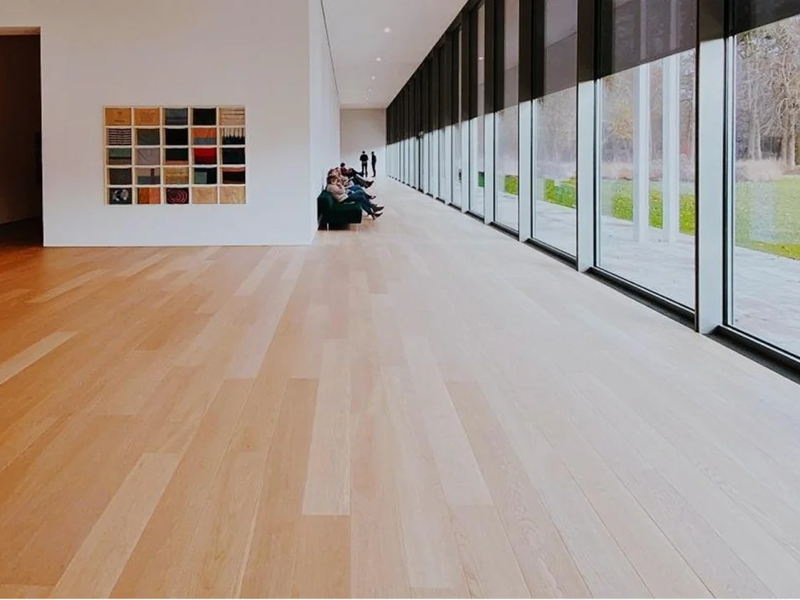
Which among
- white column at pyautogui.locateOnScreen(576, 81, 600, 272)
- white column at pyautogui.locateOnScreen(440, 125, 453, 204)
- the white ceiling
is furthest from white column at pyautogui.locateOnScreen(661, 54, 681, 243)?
white column at pyautogui.locateOnScreen(440, 125, 453, 204)

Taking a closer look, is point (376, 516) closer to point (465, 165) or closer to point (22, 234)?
point (22, 234)

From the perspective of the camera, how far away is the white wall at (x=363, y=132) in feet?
112

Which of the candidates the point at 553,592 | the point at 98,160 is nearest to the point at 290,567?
the point at 553,592

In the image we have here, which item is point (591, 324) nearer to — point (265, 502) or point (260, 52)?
point (265, 502)

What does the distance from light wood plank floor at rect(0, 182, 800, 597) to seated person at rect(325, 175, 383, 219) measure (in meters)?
6.24

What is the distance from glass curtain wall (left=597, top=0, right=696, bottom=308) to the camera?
5.25 meters

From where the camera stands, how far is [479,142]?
12.8 metres

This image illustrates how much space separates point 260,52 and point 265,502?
25.7 feet

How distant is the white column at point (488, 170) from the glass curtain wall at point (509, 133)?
11.8 inches

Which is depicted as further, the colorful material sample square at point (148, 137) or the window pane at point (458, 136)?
the window pane at point (458, 136)

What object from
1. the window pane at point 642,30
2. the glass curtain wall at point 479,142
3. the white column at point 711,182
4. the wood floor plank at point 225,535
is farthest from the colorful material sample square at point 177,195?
the wood floor plank at point 225,535

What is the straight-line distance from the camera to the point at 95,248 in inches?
369

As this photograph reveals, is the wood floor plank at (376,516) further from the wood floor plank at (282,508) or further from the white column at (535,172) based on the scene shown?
the white column at (535,172)

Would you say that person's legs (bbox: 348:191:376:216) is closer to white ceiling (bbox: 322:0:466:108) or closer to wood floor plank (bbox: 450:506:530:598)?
white ceiling (bbox: 322:0:466:108)
